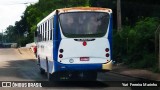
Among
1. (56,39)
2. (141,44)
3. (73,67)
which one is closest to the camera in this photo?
(73,67)

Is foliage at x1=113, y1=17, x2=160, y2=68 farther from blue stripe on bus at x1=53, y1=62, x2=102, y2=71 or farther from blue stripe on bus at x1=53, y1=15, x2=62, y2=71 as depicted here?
blue stripe on bus at x1=53, y1=15, x2=62, y2=71

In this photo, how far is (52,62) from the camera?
712 inches

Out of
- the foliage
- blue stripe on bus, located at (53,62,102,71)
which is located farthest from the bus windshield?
the foliage

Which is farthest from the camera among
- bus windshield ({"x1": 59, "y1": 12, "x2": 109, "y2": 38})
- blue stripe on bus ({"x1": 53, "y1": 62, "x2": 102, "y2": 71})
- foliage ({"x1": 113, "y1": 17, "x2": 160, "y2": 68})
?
foliage ({"x1": 113, "y1": 17, "x2": 160, "y2": 68})

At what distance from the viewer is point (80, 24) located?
58.3 feet

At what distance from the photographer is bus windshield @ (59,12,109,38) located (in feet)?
58.1

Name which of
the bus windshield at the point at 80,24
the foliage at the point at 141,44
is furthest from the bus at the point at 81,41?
the foliage at the point at 141,44

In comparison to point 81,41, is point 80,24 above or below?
above

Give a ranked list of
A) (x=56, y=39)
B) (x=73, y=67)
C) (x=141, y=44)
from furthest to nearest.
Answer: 1. (x=141, y=44)
2. (x=56, y=39)
3. (x=73, y=67)

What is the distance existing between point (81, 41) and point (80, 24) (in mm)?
715

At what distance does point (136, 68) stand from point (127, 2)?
43.3 ft

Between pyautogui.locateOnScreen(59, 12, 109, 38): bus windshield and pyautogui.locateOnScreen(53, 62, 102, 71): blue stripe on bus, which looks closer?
pyautogui.locateOnScreen(53, 62, 102, 71): blue stripe on bus

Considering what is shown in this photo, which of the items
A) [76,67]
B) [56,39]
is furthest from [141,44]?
[56,39]

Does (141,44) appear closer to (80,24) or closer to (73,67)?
(80,24)
